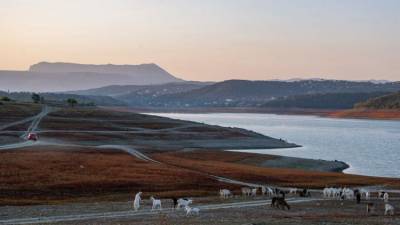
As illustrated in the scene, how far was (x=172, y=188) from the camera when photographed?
54312 mm

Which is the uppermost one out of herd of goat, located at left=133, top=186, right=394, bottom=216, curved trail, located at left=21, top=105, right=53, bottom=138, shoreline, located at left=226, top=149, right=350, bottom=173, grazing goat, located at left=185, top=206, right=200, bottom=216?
curved trail, located at left=21, top=105, right=53, bottom=138

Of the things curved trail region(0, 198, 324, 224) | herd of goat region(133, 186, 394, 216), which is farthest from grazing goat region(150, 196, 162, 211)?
curved trail region(0, 198, 324, 224)

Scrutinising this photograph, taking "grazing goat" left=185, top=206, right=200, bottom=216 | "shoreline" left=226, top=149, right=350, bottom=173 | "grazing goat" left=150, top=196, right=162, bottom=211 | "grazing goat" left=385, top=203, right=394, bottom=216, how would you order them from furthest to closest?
"shoreline" left=226, top=149, right=350, bottom=173 < "grazing goat" left=150, top=196, right=162, bottom=211 < "grazing goat" left=385, top=203, right=394, bottom=216 < "grazing goat" left=185, top=206, right=200, bottom=216

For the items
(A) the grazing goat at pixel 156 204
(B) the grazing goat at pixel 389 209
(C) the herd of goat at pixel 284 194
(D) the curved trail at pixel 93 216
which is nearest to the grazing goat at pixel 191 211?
(D) the curved trail at pixel 93 216

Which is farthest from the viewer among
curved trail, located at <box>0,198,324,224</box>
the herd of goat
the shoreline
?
the shoreline

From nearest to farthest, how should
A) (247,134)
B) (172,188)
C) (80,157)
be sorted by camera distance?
(172,188) → (80,157) → (247,134)

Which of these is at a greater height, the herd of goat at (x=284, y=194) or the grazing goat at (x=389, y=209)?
the grazing goat at (x=389, y=209)

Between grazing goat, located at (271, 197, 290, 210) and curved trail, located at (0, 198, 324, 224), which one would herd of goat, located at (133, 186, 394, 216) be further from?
curved trail, located at (0, 198, 324, 224)

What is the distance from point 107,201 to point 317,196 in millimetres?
15284

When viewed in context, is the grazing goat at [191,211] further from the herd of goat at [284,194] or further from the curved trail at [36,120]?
the curved trail at [36,120]

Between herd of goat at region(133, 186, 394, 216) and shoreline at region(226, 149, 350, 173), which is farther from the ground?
herd of goat at region(133, 186, 394, 216)

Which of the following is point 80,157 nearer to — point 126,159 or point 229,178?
point 126,159

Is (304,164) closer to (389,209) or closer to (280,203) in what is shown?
(280,203)

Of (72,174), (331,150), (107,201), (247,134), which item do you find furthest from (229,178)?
(247,134)
